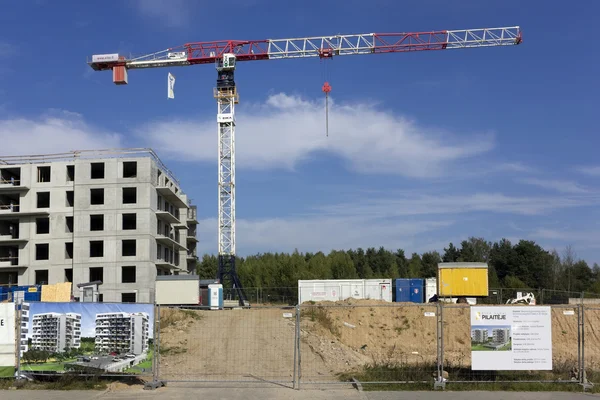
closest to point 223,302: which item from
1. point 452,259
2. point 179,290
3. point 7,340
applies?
point 179,290

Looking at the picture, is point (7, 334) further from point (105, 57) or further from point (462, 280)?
point (105, 57)

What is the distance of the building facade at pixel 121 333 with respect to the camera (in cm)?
1352

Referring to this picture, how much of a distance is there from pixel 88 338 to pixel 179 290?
112 ft

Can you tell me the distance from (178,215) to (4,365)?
62.0m

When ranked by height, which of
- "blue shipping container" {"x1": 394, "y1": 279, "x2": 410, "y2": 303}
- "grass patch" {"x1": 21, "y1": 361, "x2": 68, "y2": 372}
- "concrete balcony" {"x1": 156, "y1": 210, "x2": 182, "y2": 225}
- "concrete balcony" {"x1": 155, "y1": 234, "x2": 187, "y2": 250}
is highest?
"concrete balcony" {"x1": 156, "y1": 210, "x2": 182, "y2": 225}

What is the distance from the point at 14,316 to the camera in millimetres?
13836

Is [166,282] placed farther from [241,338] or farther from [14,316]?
[14,316]

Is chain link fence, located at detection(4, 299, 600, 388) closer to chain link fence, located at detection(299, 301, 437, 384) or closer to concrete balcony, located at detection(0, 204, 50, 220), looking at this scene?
chain link fence, located at detection(299, 301, 437, 384)

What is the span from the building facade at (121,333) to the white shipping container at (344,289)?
47.8m

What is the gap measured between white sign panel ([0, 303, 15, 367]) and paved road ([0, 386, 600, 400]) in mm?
846

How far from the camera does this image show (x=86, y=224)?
58062 mm

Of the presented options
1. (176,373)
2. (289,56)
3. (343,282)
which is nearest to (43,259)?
(343,282)

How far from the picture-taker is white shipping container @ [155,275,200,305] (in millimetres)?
46672

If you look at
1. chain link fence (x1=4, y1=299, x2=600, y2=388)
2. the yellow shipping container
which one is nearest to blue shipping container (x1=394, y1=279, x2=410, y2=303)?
the yellow shipping container
